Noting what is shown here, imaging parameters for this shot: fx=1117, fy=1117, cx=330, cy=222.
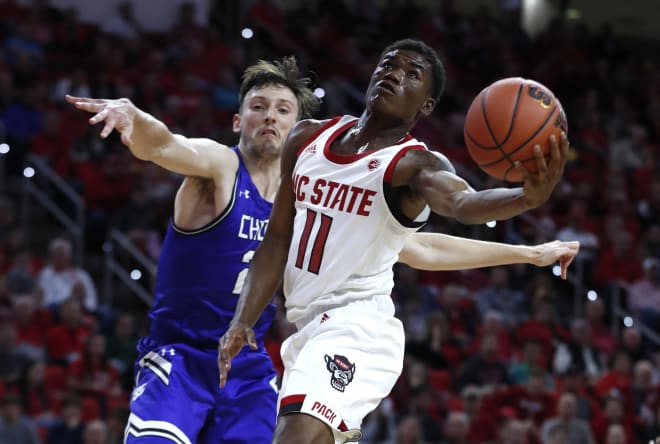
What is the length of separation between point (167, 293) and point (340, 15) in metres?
11.5

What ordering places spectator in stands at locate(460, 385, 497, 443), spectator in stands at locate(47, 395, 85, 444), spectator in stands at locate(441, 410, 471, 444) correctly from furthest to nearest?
spectator in stands at locate(460, 385, 497, 443), spectator in stands at locate(441, 410, 471, 444), spectator in stands at locate(47, 395, 85, 444)

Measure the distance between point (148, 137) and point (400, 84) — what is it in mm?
1110

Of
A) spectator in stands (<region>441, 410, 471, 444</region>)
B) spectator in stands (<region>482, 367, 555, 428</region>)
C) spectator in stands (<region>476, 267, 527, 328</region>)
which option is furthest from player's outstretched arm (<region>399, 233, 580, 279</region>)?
spectator in stands (<region>476, 267, 527, 328</region>)

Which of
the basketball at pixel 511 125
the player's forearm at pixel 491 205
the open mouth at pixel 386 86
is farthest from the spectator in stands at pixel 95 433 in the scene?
the player's forearm at pixel 491 205

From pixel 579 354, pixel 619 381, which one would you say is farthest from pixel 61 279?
pixel 619 381

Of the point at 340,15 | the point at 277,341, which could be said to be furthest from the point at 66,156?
the point at 340,15

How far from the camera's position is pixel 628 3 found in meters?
20.0

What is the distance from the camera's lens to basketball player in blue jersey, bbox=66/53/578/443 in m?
4.80

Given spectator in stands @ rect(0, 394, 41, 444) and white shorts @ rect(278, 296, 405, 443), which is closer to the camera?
white shorts @ rect(278, 296, 405, 443)

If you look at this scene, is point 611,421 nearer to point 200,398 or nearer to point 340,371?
point 200,398

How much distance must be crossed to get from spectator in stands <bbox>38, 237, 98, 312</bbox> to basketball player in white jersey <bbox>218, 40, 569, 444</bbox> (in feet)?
20.0

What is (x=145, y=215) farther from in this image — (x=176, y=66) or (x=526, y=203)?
(x=526, y=203)

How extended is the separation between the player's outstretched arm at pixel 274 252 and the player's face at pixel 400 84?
363 mm

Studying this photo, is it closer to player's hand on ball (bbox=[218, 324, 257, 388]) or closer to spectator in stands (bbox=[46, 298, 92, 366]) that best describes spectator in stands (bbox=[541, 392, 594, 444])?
spectator in stands (bbox=[46, 298, 92, 366])
